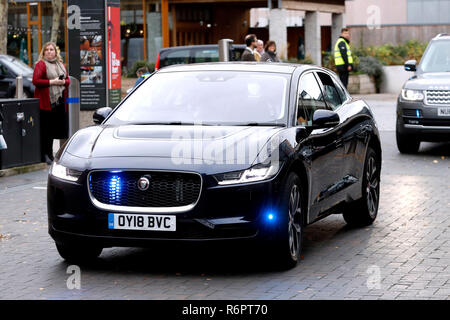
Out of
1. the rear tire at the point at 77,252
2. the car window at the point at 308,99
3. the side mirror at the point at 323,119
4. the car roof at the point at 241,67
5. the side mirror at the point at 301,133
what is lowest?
the rear tire at the point at 77,252

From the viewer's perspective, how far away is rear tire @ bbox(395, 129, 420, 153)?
16562 mm

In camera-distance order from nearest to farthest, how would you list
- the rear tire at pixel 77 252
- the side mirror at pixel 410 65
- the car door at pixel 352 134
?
the rear tire at pixel 77 252
the car door at pixel 352 134
the side mirror at pixel 410 65

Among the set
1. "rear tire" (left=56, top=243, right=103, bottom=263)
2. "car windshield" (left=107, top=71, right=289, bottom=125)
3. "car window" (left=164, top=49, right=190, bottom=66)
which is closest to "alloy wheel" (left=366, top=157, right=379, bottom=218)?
"car windshield" (left=107, top=71, right=289, bottom=125)

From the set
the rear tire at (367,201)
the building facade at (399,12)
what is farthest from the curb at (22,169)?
the building facade at (399,12)

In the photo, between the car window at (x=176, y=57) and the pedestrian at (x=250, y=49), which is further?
the car window at (x=176, y=57)

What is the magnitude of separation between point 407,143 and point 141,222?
10.2 m

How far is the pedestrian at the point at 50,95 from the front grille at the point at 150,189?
7808 mm

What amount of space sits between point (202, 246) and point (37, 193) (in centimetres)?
545

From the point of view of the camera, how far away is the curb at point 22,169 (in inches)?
548

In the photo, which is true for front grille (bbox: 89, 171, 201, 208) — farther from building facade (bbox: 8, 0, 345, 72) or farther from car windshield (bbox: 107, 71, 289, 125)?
building facade (bbox: 8, 0, 345, 72)

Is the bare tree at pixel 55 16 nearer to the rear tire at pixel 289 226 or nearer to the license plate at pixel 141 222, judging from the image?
the rear tire at pixel 289 226

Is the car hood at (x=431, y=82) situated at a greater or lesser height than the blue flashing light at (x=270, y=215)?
greater
